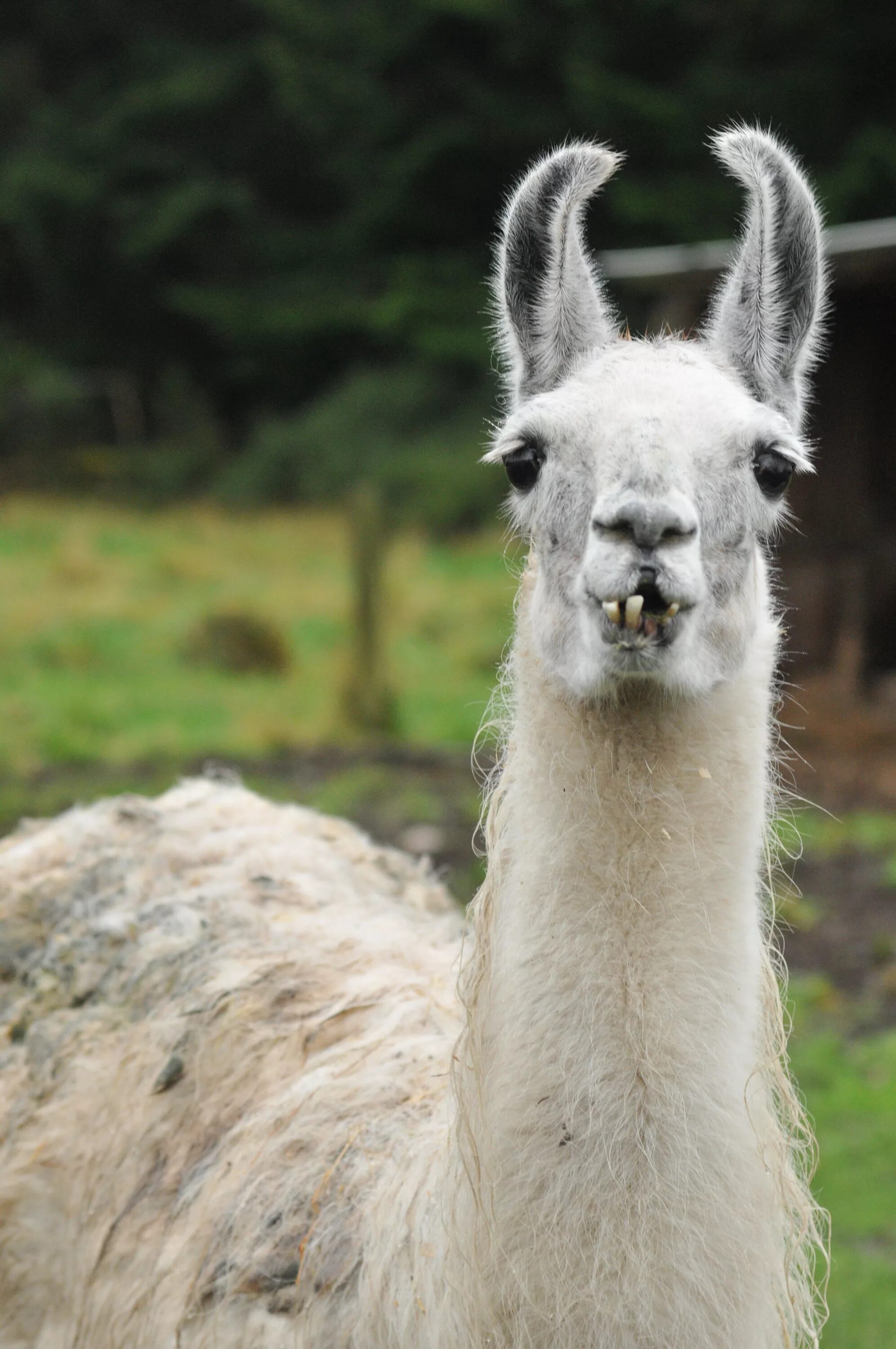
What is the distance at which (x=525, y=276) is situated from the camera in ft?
7.91

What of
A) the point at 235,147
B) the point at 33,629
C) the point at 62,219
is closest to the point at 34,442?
the point at 62,219

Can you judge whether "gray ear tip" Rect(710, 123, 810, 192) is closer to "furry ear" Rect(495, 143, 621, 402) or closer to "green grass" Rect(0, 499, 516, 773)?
"furry ear" Rect(495, 143, 621, 402)

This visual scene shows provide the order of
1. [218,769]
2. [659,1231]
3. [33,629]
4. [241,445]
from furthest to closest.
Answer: [241,445] < [33,629] < [218,769] < [659,1231]

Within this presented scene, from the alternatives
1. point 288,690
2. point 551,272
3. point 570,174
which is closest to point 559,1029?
point 551,272

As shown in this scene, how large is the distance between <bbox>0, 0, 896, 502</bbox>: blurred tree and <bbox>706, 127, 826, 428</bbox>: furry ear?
49.5ft

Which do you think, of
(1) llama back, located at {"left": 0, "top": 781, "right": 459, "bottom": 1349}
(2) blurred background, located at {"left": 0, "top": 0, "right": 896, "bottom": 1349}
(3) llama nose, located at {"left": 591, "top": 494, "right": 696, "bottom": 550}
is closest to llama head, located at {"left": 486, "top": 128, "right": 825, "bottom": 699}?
(3) llama nose, located at {"left": 591, "top": 494, "right": 696, "bottom": 550}

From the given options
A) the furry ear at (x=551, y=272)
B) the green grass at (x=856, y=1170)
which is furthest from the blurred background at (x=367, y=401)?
the furry ear at (x=551, y=272)

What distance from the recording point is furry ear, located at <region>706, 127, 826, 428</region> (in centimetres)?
229

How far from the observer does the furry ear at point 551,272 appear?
2340 millimetres

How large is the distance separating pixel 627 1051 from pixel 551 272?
1255 mm

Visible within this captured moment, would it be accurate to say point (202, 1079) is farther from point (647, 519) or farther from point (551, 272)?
point (551, 272)

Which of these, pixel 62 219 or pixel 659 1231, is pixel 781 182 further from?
pixel 62 219

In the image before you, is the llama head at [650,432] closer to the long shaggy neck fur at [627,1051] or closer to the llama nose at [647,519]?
the llama nose at [647,519]

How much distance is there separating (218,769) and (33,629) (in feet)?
24.7
